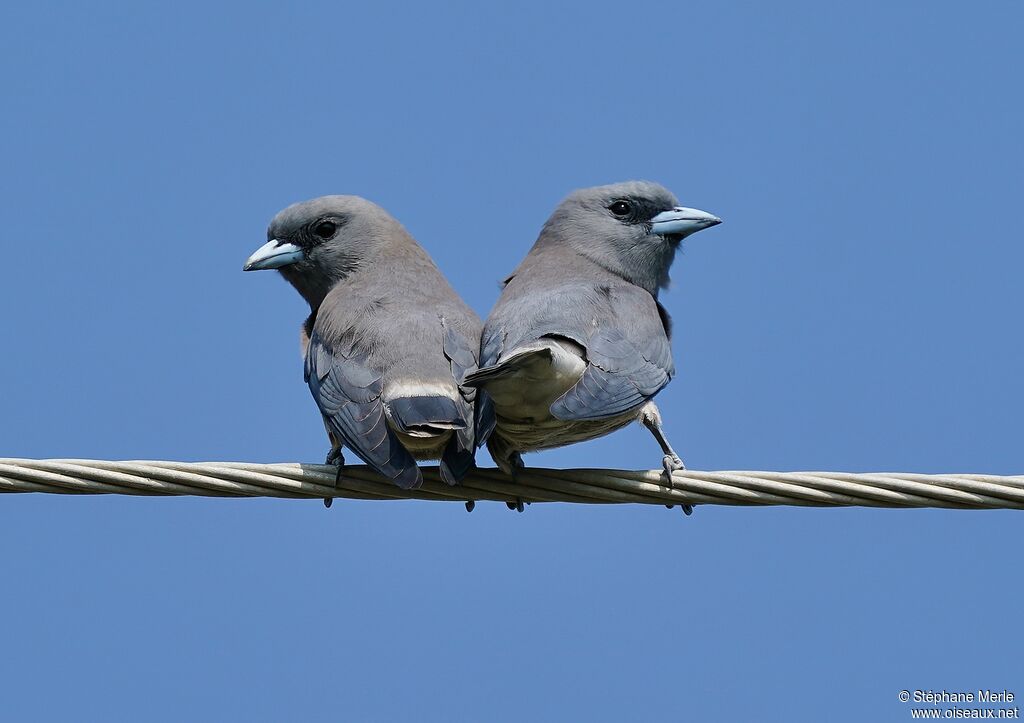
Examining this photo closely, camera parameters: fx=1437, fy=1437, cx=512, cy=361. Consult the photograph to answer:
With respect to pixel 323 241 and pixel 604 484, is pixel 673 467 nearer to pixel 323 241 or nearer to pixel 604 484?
pixel 604 484

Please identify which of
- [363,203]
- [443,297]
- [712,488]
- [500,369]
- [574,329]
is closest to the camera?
[712,488]

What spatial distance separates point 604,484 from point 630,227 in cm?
264

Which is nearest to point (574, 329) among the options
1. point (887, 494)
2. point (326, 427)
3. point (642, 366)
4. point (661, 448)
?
point (642, 366)

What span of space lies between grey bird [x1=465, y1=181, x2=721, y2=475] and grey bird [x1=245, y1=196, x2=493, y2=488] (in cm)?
21

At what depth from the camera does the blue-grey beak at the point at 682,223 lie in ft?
28.6

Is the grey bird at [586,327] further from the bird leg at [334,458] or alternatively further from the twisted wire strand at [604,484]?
the bird leg at [334,458]

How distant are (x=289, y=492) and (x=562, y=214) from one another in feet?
10.5

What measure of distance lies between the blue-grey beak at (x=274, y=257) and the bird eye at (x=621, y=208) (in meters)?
1.91

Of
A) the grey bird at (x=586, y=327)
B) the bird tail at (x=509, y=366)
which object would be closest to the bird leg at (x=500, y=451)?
the grey bird at (x=586, y=327)

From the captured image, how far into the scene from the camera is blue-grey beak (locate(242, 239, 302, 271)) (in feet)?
28.0

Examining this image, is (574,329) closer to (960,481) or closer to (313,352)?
(313,352)

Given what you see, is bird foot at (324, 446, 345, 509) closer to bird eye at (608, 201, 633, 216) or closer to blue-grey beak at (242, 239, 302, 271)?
blue-grey beak at (242, 239, 302, 271)

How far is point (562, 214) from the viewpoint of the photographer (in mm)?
8828

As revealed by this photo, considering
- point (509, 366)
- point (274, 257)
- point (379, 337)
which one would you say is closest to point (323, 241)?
point (274, 257)
